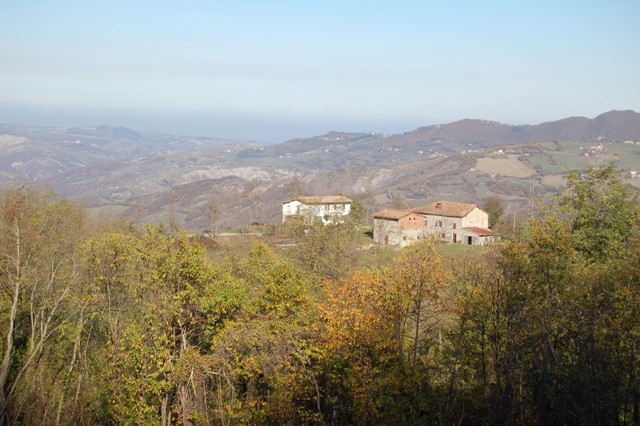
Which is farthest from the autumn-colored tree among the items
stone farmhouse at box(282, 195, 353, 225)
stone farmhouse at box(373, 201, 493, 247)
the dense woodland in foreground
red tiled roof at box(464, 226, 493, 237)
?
stone farmhouse at box(282, 195, 353, 225)

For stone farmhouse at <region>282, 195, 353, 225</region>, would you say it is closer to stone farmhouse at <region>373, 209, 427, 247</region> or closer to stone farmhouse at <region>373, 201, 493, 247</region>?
stone farmhouse at <region>373, 209, 427, 247</region>

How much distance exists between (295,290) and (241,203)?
14562 centimetres

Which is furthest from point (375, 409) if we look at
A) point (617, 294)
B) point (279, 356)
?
point (617, 294)

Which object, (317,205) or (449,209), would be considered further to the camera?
(317,205)

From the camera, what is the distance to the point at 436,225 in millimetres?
73500

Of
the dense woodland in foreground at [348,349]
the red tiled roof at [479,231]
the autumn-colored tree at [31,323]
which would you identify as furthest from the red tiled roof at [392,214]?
the dense woodland in foreground at [348,349]

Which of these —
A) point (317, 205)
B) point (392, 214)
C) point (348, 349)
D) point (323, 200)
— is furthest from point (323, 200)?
point (348, 349)

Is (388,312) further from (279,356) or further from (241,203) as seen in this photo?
(241,203)

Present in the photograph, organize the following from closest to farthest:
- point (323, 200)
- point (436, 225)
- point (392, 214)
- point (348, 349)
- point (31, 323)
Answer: point (348, 349) < point (31, 323) < point (392, 214) < point (436, 225) < point (323, 200)

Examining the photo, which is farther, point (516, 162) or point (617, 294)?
point (516, 162)

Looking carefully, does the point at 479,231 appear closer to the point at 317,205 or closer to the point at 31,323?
the point at 317,205

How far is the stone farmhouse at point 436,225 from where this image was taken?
70.9 metres

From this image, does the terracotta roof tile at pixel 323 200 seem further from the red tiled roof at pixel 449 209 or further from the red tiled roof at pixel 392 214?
the red tiled roof at pixel 449 209

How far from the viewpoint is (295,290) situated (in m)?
18.7
